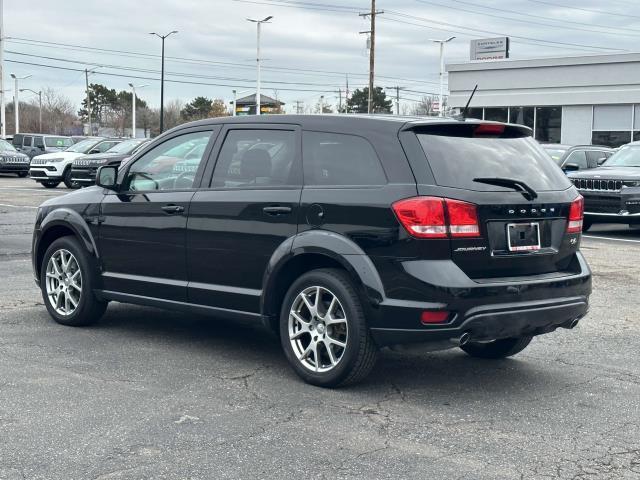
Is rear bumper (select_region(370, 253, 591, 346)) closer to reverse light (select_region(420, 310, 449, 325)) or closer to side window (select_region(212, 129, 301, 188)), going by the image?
reverse light (select_region(420, 310, 449, 325))

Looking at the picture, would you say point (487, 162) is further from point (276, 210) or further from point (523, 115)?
point (523, 115)

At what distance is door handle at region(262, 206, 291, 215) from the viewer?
614 cm

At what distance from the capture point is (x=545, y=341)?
7.54m

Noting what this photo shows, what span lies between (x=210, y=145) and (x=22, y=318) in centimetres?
253

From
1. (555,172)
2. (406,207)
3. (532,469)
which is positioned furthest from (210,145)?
(532,469)

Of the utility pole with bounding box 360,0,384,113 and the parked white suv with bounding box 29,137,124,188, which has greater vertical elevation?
the utility pole with bounding box 360,0,384,113

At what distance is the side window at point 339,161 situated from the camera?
588cm

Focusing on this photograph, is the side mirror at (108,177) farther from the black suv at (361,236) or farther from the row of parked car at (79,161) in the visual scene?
the row of parked car at (79,161)

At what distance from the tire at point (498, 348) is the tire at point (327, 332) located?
1.34m

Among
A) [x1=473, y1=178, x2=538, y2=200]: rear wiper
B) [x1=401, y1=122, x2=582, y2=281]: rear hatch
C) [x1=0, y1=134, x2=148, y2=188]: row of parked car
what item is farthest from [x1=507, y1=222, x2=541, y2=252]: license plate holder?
[x1=0, y1=134, x2=148, y2=188]: row of parked car

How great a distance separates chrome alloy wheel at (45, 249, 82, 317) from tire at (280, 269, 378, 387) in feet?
7.72

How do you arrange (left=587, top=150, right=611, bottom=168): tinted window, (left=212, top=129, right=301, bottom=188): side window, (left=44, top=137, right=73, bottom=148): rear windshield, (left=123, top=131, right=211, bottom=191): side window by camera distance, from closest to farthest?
(left=212, top=129, right=301, bottom=188): side window → (left=123, top=131, right=211, bottom=191): side window → (left=587, top=150, right=611, bottom=168): tinted window → (left=44, top=137, right=73, bottom=148): rear windshield

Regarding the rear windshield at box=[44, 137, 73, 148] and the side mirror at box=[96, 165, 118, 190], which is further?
the rear windshield at box=[44, 137, 73, 148]

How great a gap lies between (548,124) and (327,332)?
38.3m
